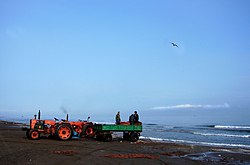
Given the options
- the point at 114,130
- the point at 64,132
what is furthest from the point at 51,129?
the point at 114,130

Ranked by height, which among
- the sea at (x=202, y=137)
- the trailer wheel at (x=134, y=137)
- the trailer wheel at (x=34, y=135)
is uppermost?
the trailer wheel at (x=34, y=135)

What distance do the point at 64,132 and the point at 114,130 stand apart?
3.70 meters

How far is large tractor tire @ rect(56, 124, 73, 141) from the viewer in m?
17.6

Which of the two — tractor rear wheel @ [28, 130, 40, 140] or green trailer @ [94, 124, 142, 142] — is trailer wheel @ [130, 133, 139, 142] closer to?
green trailer @ [94, 124, 142, 142]

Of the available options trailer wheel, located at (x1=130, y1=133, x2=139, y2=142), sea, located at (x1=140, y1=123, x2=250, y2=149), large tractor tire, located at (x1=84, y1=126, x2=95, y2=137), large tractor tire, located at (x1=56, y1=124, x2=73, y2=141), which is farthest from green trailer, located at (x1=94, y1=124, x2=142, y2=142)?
sea, located at (x1=140, y1=123, x2=250, y2=149)

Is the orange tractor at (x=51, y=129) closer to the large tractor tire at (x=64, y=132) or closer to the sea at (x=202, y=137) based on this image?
the large tractor tire at (x=64, y=132)

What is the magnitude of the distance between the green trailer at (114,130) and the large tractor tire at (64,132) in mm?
2409

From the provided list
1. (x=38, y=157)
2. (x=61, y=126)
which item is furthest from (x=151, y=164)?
(x=61, y=126)

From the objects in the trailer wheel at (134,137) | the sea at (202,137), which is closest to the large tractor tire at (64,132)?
the trailer wheel at (134,137)

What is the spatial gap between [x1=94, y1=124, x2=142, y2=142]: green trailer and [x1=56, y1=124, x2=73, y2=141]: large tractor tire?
2.41 m

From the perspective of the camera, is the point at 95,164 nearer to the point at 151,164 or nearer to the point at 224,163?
the point at 151,164

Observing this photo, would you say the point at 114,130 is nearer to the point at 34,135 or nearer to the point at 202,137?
the point at 34,135

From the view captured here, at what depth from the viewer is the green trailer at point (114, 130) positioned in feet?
63.4

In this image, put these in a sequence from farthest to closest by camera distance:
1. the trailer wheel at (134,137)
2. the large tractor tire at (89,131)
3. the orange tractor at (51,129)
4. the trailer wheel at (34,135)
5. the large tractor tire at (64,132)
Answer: the trailer wheel at (134,137) < the large tractor tire at (89,131) < the large tractor tire at (64,132) < the orange tractor at (51,129) < the trailer wheel at (34,135)
